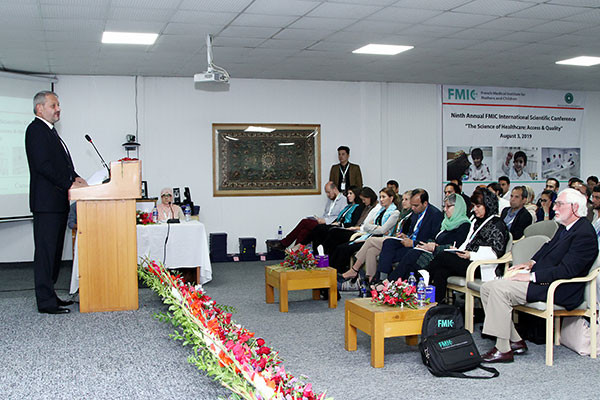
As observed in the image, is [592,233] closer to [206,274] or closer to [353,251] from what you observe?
[353,251]

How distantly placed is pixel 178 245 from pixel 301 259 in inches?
69.6

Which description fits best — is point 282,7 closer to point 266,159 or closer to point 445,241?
point 445,241

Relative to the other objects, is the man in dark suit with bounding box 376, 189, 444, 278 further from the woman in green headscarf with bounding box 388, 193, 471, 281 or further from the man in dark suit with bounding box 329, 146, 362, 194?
the man in dark suit with bounding box 329, 146, 362, 194

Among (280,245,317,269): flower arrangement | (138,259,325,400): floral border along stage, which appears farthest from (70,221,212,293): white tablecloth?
(138,259,325,400): floral border along stage

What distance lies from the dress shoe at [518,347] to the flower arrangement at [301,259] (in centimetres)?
227

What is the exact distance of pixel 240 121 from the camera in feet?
34.4

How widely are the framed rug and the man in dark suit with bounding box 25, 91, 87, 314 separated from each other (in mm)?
5291

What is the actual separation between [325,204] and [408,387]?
7178 mm

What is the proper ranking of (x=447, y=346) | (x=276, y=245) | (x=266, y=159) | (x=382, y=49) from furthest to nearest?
1. (x=266, y=159)
2. (x=276, y=245)
3. (x=382, y=49)
4. (x=447, y=346)

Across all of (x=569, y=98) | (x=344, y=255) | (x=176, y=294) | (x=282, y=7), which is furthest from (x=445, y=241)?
(x=569, y=98)

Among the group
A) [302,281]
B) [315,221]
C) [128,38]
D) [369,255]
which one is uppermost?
[128,38]

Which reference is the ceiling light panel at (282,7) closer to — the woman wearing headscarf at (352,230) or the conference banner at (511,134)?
the woman wearing headscarf at (352,230)

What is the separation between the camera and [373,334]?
426cm

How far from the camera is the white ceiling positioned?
628cm
